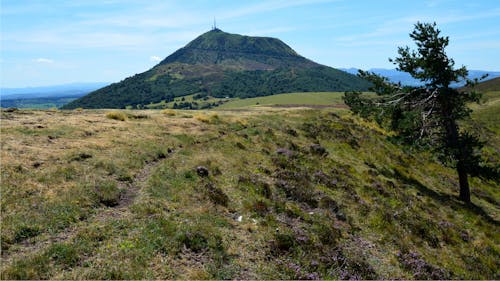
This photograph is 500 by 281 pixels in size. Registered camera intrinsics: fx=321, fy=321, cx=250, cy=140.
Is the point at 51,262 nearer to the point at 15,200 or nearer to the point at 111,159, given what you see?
the point at 15,200

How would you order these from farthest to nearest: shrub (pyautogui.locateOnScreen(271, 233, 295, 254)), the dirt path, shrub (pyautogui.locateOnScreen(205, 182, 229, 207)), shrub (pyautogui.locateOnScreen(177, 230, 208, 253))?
shrub (pyautogui.locateOnScreen(205, 182, 229, 207)) → shrub (pyautogui.locateOnScreen(271, 233, 295, 254)) → shrub (pyautogui.locateOnScreen(177, 230, 208, 253)) → the dirt path

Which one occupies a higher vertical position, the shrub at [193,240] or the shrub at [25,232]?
the shrub at [25,232]

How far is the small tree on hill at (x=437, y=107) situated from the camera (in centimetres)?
2698

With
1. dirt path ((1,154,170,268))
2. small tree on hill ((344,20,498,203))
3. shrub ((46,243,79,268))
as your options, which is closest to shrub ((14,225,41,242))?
dirt path ((1,154,170,268))

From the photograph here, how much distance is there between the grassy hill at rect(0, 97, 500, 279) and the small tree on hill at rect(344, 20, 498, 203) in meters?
3.62

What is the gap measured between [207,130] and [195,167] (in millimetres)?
14431

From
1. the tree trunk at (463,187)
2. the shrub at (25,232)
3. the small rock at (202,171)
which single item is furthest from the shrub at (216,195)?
the tree trunk at (463,187)

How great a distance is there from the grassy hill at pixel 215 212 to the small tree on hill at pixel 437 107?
3616 millimetres

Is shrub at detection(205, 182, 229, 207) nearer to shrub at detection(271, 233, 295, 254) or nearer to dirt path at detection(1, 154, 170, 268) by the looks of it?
dirt path at detection(1, 154, 170, 268)

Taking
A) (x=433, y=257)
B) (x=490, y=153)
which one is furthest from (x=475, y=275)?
(x=490, y=153)

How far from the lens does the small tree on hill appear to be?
27.0m

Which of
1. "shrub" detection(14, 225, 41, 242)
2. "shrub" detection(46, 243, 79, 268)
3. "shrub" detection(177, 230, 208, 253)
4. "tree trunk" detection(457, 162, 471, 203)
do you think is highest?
"shrub" detection(14, 225, 41, 242)

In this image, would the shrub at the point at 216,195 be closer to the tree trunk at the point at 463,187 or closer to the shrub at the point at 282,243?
the shrub at the point at 282,243

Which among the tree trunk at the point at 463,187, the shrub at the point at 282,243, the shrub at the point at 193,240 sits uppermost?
the shrub at the point at 193,240
